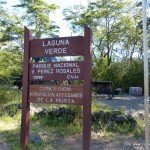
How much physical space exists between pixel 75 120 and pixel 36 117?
1224 millimetres

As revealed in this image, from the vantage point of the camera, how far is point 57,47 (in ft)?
21.7

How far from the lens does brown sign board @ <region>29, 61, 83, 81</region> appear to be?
633 centimetres

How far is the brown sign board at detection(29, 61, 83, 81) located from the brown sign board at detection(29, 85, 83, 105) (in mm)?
175

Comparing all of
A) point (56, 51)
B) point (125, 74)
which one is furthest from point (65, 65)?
point (125, 74)

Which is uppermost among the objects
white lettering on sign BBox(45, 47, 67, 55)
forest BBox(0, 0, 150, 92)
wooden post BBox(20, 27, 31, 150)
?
forest BBox(0, 0, 150, 92)

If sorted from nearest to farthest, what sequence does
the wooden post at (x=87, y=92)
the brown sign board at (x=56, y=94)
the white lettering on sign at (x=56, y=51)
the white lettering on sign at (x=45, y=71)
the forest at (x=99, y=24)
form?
the wooden post at (x=87, y=92) → the brown sign board at (x=56, y=94) → the white lettering on sign at (x=56, y=51) → the white lettering on sign at (x=45, y=71) → the forest at (x=99, y=24)

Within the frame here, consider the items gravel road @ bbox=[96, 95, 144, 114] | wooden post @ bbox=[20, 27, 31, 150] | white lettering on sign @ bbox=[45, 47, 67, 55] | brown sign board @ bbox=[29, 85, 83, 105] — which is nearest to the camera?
brown sign board @ bbox=[29, 85, 83, 105]

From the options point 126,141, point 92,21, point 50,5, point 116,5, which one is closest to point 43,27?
point 50,5

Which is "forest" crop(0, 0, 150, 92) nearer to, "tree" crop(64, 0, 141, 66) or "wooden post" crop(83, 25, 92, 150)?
"tree" crop(64, 0, 141, 66)

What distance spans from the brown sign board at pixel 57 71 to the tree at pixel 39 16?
73.3ft

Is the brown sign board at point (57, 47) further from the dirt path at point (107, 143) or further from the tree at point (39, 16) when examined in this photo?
the tree at point (39, 16)

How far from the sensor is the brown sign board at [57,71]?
6332 mm

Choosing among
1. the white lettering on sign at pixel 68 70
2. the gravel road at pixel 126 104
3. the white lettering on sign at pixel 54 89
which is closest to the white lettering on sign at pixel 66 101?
the white lettering on sign at pixel 54 89

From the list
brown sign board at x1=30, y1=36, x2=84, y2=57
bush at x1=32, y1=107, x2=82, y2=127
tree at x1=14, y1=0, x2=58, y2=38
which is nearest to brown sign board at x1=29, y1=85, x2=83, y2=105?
brown sign board at x1=30, y1=36, x2=84, y2=57
